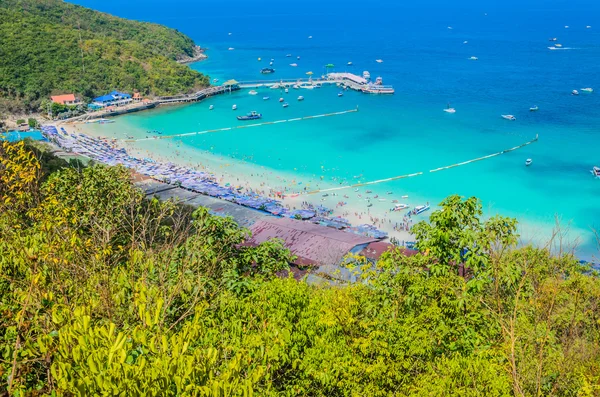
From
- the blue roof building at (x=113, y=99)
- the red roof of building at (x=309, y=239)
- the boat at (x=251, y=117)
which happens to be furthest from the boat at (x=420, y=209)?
the blue roof building at (x=113, y=99)

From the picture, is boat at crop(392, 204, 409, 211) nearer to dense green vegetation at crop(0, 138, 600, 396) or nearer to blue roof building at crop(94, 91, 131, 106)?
dense green vegetation at crop(0, 138, 600, 396)

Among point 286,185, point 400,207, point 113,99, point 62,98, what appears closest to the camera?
point 400,207

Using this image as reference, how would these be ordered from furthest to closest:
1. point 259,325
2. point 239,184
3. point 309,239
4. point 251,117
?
point 251,117 < point 239,184 < point 309,239 < point 259,325

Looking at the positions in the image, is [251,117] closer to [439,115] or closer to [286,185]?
[439,115]

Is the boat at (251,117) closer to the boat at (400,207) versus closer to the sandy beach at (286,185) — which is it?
the sandy beach at (286,185)

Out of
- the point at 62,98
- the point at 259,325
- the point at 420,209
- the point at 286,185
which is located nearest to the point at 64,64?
the point at 62,98

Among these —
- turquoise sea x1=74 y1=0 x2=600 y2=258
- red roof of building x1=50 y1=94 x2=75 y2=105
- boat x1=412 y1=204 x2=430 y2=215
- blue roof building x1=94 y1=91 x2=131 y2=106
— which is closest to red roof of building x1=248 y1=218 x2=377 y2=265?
boat x1=412 y1=204 x2=430 y2=215
